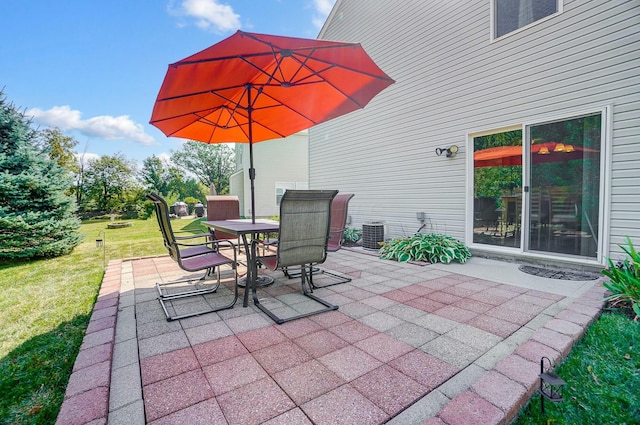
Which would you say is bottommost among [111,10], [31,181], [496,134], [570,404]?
[570,404]

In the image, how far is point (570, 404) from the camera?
154 cm

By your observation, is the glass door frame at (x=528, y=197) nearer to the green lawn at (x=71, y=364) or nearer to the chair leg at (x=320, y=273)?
the green lawn at (x=71, y=364)

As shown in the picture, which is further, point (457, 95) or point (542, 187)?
point (457, 95)

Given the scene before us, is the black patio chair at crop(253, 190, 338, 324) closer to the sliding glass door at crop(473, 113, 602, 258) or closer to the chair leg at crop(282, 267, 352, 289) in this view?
the chair leg at crop(282, 267, 352, 289)

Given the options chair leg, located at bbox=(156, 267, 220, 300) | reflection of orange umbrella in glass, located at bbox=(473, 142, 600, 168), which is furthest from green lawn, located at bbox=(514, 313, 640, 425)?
chair leg, located at bbox=(156, 267, 220, 300)

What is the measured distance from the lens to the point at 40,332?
2.45m

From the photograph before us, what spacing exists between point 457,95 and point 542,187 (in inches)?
84.7

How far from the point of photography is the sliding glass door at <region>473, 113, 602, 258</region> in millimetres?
3848

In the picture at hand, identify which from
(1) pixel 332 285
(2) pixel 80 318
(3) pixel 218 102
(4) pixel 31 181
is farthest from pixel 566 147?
(4) pixel 31 181

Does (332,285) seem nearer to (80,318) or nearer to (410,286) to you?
(410,286)

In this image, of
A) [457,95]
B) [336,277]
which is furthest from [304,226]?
[457,95]

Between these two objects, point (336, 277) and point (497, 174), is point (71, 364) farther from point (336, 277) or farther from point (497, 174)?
point (497, 174)

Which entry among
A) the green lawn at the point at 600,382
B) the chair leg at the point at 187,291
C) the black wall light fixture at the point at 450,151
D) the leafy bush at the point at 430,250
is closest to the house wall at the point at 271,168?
the black wall light fixture at the point at 450,151

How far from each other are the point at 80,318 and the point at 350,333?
2.51m
